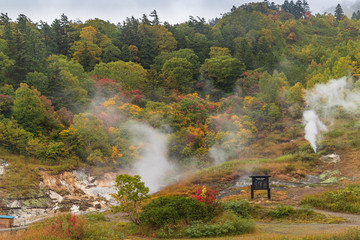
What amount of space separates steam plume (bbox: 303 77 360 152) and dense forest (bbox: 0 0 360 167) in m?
1.18

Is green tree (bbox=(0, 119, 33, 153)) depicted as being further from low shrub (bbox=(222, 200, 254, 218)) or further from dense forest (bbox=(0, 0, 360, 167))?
low shrub (bbox=(222, 200, 254, 218))

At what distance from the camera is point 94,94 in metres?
45.6

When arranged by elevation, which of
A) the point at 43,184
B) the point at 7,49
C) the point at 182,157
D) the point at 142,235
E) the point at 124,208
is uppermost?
the point at 7,49

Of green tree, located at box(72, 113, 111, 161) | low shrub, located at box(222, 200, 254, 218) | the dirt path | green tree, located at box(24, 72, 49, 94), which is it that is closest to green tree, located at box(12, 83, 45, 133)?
green tree, located at box(72, 113, 111, 161)

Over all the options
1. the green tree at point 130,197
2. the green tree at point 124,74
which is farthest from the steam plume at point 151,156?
the green tree at point 130,197

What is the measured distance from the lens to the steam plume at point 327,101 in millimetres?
37812

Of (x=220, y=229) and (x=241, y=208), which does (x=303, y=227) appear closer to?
(x=220, y=229)

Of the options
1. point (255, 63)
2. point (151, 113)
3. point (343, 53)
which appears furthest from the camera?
point (255, 63)

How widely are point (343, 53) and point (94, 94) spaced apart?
125 feet

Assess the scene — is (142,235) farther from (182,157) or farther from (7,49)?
(7,49)

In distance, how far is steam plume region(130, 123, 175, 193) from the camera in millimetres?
34031

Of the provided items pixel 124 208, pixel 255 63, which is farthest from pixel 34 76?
pixel 255 63

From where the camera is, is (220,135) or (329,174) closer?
(329,174)

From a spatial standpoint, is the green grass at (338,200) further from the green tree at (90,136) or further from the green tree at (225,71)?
the green tree at (225,71)
